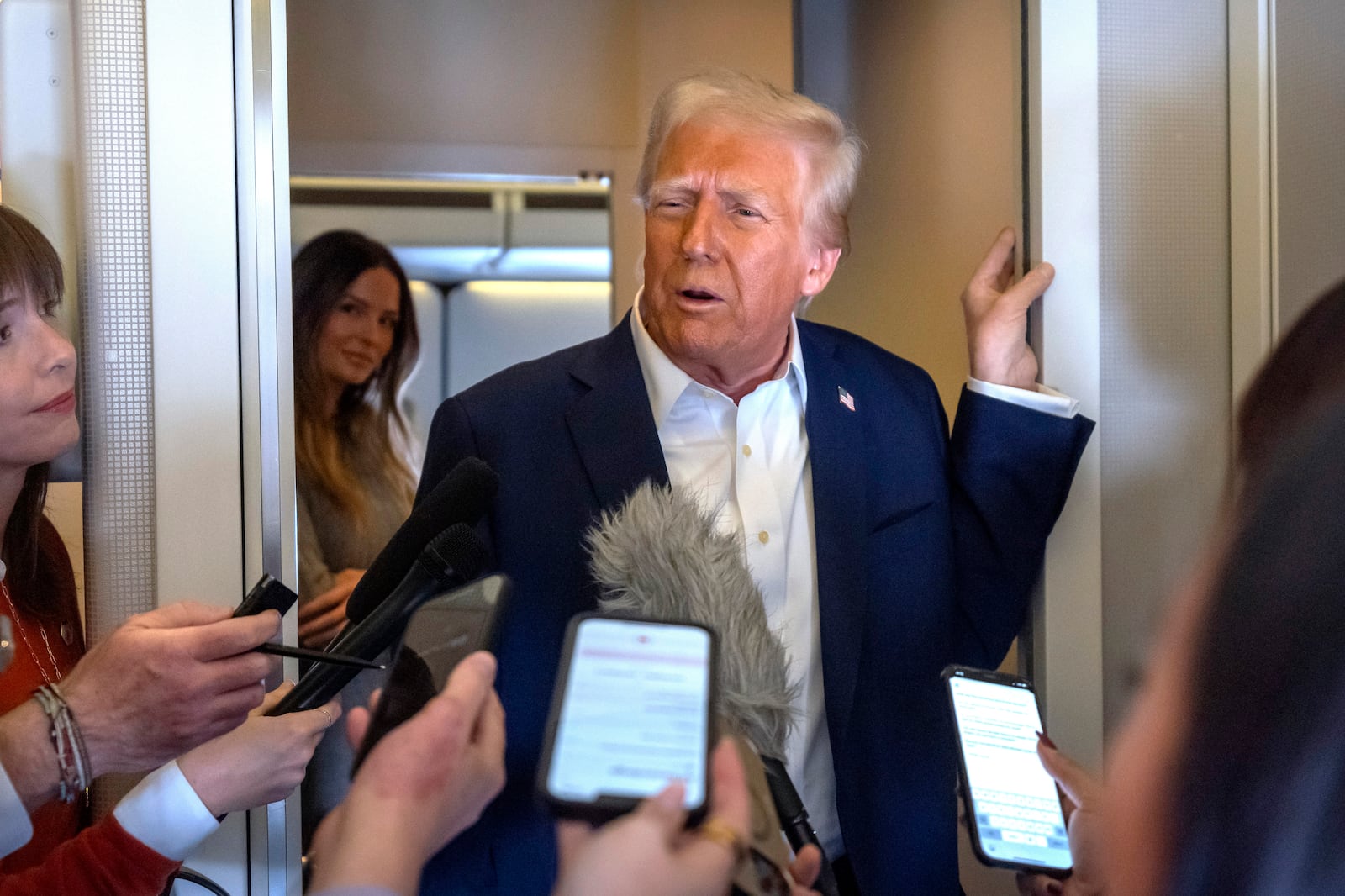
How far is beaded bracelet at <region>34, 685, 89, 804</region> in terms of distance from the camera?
103 cm

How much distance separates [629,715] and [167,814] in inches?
30.1

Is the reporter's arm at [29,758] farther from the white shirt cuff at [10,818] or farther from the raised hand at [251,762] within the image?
the raised hand at [251,762]

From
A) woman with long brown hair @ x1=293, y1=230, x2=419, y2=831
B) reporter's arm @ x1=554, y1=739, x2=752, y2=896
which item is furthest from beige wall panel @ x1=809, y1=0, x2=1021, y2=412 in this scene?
reporter's arm @ x1=554, y1=739, x2=752, y2=896

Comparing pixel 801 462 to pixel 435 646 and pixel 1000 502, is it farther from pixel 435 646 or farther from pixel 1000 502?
pixel 435 646

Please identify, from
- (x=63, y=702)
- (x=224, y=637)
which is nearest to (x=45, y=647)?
(x=63, y=702)

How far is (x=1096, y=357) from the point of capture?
1.51 meters

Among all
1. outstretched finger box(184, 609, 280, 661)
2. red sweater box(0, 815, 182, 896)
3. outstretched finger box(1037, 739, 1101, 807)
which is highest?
outstretched finger box(184, 609, 280, 661)

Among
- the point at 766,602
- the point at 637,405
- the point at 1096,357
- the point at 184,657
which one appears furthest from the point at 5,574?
the point at 1096,357

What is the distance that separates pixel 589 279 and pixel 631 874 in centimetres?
282

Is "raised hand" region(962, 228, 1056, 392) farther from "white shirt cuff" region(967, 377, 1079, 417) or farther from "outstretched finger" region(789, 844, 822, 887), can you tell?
"outstretched finger" region(789, 844, 822, 887)

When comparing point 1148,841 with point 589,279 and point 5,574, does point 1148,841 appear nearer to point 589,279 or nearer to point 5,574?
point 5,574

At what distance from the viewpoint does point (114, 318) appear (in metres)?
1.31

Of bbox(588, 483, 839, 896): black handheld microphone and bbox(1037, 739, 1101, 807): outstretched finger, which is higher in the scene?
bbox(588, 483, 839, 896): black handheld microphone

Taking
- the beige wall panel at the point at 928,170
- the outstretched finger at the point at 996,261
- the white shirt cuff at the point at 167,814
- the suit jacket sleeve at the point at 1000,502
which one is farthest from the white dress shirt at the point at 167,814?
the beige wall panel at the point at 928,170
